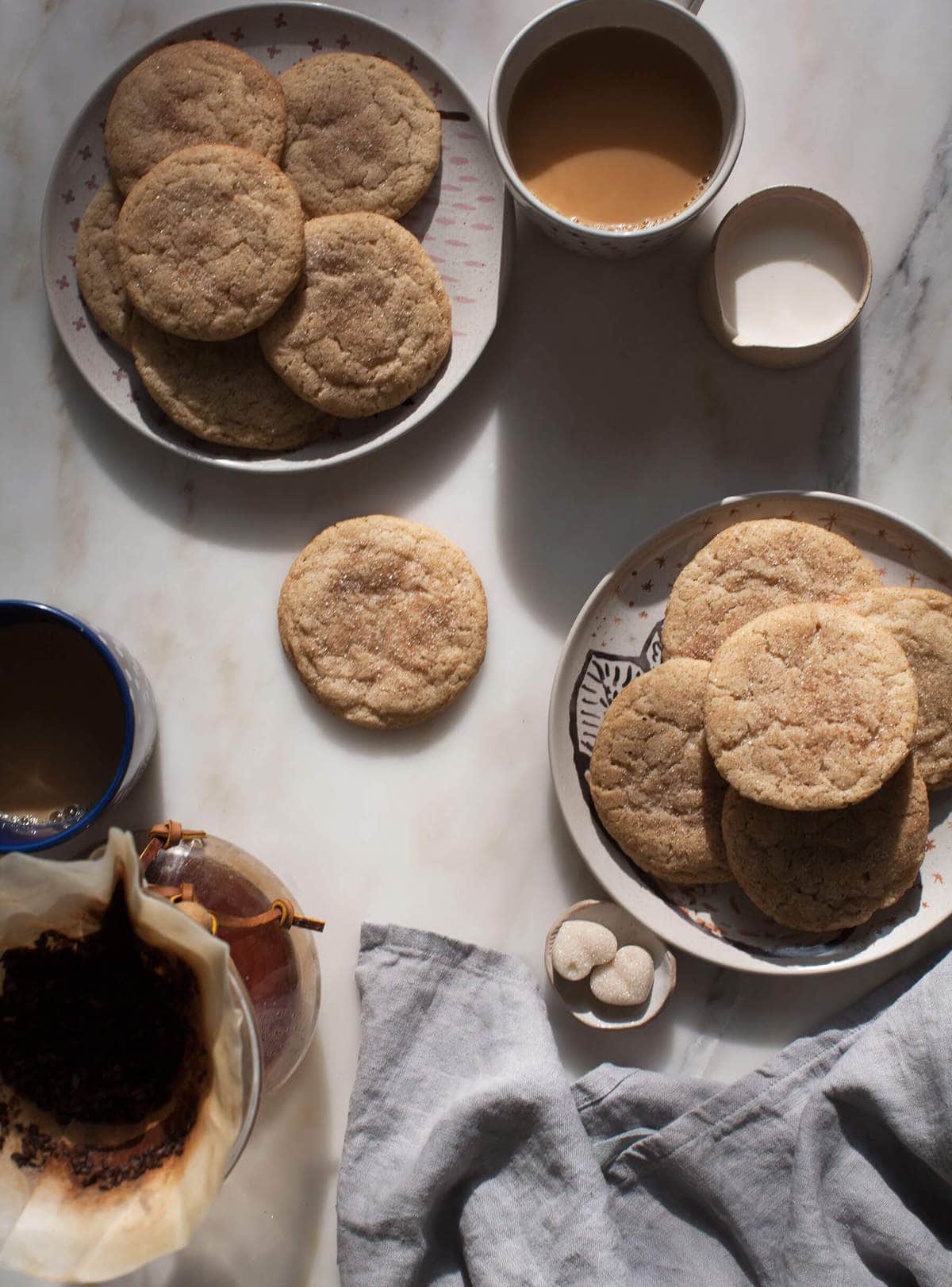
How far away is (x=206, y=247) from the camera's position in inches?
45.7

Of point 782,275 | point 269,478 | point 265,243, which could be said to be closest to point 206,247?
point 265,243

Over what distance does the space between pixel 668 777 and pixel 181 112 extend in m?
0.93

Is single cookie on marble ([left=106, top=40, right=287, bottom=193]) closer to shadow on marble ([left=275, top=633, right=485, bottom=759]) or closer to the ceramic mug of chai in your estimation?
the ceramic mug of chai

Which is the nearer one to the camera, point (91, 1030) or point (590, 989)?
point (91, 1030)

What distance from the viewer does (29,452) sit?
1323mm

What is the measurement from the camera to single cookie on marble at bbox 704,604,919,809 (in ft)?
3.51

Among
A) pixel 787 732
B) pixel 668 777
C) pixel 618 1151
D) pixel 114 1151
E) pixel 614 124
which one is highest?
pixel 614 124

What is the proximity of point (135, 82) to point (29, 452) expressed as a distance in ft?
1.48

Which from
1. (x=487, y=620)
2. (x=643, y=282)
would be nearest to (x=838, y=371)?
(x=643, y=282)

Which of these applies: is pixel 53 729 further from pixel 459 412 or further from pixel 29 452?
pixel 459 412

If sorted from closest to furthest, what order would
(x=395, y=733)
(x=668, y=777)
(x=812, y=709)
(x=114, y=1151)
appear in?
(x=114, y=1151), (x=812, y=709), (x=668, y=777), (x=395, y=733)

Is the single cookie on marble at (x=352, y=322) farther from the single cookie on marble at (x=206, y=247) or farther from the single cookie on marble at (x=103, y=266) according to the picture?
the single cookie on marble at (x=103, y=266)

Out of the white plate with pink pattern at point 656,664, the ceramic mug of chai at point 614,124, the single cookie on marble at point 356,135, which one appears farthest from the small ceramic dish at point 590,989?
the single cookie on marble at point 356,135

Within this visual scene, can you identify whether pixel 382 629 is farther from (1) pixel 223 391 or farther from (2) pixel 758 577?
(2) pixel 758 577
